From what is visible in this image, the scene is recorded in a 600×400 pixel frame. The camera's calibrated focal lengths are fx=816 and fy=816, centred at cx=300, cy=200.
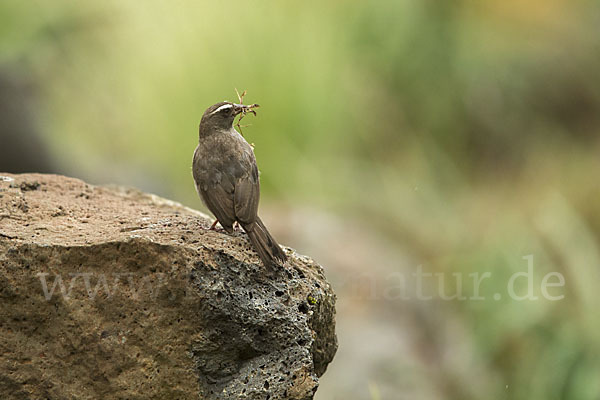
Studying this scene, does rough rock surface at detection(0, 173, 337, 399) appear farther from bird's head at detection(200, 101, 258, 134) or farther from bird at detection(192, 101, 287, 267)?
bird's head at detection(200, 101, 258, 134)

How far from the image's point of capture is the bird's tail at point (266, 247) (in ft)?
11.1

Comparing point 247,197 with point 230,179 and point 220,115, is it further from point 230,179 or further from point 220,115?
point 220,115

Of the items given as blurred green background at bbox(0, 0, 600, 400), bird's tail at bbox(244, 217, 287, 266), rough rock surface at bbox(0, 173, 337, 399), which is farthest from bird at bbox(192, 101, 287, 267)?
blurred green background at bbox(0, 0, 600, 400)

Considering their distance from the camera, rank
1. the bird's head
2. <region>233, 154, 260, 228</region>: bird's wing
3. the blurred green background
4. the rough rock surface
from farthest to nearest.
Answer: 1. the blurred green background
2. the bird's head
3. <region>233, 154, 260, 228</region>: bird's wing
4. the rough rock surface

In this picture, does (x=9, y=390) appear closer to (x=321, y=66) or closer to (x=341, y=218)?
(x=341, y=218)

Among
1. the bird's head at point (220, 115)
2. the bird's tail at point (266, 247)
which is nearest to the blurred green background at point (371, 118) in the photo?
the bird's head at point (220, 115)

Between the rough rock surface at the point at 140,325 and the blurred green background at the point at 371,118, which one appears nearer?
the rough rock surface at the point at 140,325

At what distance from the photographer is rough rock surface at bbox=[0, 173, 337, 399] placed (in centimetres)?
316

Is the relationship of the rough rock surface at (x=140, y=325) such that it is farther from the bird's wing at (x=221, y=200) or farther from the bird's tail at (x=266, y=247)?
the bird's wing at (x=221, y=200)

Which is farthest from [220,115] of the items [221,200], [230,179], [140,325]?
[140,325]

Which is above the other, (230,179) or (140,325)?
(230,179)

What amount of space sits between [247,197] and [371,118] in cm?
632

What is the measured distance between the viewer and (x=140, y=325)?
3.15 meters

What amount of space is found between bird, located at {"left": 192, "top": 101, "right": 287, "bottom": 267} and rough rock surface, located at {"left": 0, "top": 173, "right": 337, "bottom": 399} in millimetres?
220
